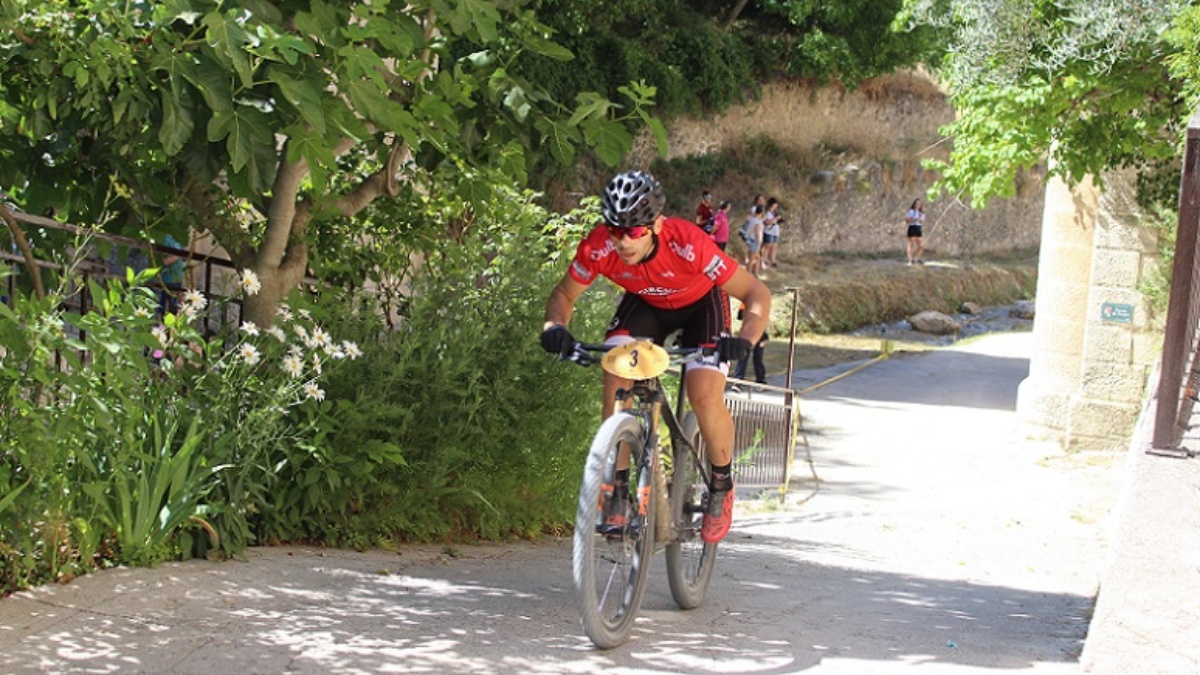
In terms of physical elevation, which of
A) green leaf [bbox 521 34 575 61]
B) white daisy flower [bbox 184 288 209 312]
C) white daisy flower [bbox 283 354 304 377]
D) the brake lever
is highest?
green leaf [bbox 521 34 575 61]

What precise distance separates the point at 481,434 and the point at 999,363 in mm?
18855

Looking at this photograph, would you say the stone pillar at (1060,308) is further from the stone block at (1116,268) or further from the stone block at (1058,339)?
the stone block at (1116,268)

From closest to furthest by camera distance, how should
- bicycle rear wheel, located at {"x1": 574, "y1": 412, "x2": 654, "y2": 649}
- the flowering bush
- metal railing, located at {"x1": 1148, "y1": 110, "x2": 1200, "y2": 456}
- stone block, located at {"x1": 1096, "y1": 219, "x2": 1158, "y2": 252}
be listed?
bicycle rear wheel, located at {"x1": 574, "y1": 412, "x2": 654, "y2": 649}
the flowering bush
metal railing, located at {"x1": 1148, "y1": 110, "x2": 1200, "y2": 456}
stone block, located at {"x1": 1096, "y1": 219, "x2": 1158, "y2": 252}

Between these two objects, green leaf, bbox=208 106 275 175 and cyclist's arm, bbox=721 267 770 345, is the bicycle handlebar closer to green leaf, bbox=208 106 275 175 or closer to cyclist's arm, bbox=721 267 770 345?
cyclist's arm, bbox=721 267 770 345

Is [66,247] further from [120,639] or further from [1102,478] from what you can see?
[1102,478]

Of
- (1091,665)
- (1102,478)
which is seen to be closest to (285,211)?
(1091,665)

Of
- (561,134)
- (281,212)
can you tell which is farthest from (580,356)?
(281,212)

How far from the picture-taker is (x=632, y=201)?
5066mm

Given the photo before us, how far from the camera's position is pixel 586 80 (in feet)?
89.6

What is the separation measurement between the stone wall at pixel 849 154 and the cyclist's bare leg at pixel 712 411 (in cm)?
2362

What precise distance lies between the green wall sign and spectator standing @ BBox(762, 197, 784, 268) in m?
13.3

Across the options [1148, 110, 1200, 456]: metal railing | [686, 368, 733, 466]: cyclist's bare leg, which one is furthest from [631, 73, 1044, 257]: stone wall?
[686, 368, 733, 466]: cyclist's bare leg

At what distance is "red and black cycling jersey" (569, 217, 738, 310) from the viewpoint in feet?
17.7

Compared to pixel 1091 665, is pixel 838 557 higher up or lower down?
lower down
